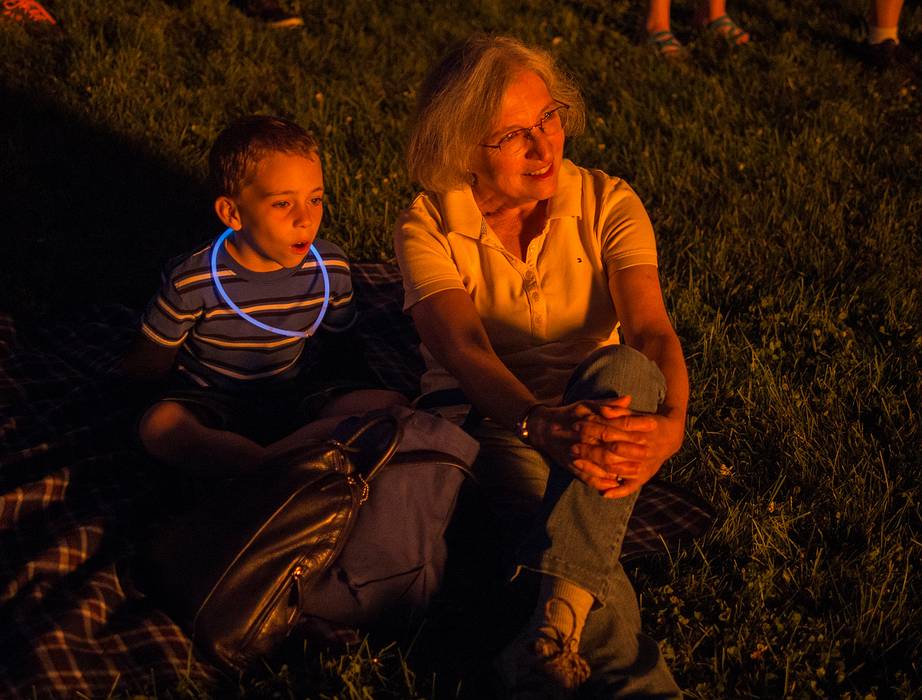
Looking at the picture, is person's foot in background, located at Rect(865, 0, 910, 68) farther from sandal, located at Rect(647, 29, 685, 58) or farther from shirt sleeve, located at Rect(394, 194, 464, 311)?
shirt sleeve, located at Rect(394, 194, 464, 311)

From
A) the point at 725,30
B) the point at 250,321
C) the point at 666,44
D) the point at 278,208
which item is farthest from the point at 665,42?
the point at 250,321

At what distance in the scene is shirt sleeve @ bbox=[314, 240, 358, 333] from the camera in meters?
4.03

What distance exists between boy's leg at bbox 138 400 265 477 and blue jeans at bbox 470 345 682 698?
1.07 m

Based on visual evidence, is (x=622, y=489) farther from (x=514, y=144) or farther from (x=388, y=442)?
(x=514, y=144)

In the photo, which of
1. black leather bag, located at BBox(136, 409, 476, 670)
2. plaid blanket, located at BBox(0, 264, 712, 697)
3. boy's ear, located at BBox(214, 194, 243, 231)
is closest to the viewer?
black leather bag, located at BBox(136, 409, 476, 670)

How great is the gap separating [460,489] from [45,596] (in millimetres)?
1477

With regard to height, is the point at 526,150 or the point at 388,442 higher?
the point at 526,150

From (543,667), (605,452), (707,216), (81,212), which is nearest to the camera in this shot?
(543,667)

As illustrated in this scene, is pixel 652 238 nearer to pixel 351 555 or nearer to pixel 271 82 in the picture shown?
pixel 351 555

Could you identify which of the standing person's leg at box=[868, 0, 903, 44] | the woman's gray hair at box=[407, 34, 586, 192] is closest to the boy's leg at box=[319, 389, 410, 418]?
the woman's gray hair at box=[407, 34, 586, 192]

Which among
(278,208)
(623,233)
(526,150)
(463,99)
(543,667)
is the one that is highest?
(463,99)

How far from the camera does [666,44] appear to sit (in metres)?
8.01

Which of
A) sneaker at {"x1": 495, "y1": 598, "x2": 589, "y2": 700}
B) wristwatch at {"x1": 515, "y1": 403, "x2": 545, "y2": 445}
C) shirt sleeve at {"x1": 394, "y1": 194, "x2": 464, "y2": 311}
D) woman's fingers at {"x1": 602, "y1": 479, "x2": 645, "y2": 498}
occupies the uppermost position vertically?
shirt sleeve at {"x1": 394, "y1": 194, "x2": 464, "y2": 311}

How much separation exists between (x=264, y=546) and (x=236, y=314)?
46.4 inches
